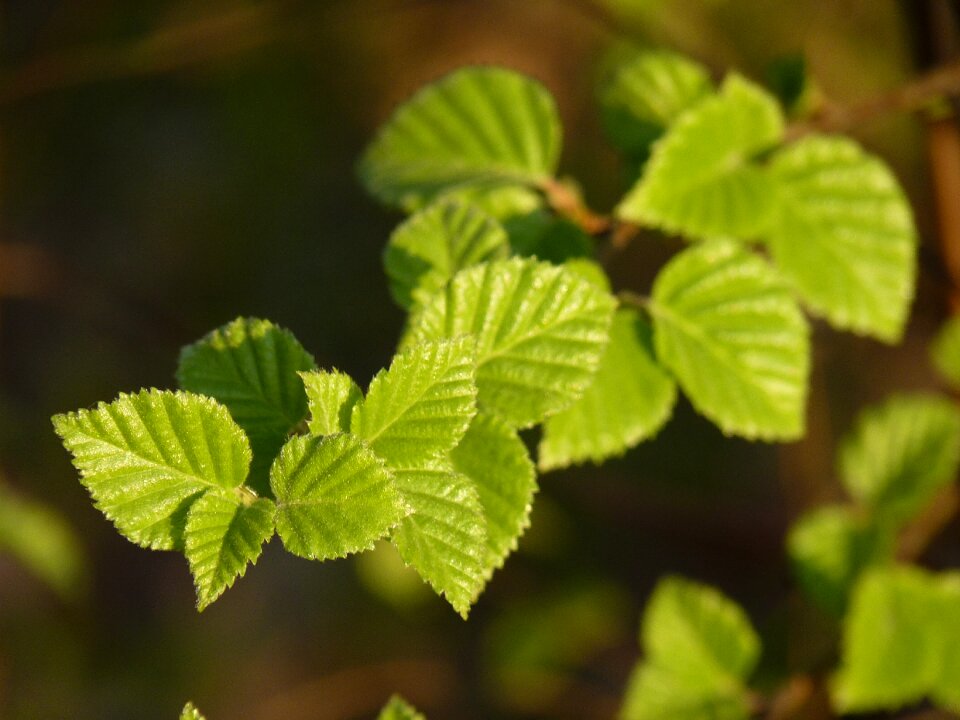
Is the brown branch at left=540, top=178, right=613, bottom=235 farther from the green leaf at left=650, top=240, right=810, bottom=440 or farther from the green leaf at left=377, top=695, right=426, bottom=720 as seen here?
the green leaf at left=377, top=695, right=426, bottom=720

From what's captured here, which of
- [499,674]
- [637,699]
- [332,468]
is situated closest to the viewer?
[332,468]

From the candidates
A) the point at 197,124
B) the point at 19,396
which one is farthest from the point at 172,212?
the point at 19,396

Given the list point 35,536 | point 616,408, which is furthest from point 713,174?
point 35,536

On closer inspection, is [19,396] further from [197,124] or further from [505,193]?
[505,193]

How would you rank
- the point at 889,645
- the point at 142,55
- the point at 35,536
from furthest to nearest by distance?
the point at 142,55, the point at 35,536, the point at 889,645

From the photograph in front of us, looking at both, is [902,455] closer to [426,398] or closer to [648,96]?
[648,96]

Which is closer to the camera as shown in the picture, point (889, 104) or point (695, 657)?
point (889, 104)
